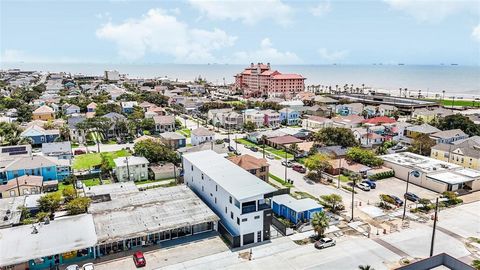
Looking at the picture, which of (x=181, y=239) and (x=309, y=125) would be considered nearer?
(x=181, y=239)

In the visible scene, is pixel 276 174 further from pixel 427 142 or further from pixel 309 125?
pixel 309 125

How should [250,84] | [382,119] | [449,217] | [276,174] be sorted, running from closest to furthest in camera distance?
[449,217] < [276,174] < [382,119] < [250,84]

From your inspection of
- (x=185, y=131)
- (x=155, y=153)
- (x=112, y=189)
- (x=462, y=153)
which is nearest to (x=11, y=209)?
(x=112, y=189)

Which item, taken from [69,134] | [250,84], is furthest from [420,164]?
[250,84]

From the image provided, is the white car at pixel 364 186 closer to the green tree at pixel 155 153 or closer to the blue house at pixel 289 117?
the green tree at pixel 155 153

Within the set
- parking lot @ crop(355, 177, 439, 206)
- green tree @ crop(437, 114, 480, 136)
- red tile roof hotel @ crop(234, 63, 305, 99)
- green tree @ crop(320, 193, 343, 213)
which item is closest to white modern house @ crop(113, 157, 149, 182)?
green tree @ crop(320, 193, 343, 213)

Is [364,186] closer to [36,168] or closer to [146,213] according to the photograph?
[146,213]

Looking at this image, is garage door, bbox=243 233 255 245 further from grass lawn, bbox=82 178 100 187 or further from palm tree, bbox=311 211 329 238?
grass lawn, bbox=82 178 100 187
